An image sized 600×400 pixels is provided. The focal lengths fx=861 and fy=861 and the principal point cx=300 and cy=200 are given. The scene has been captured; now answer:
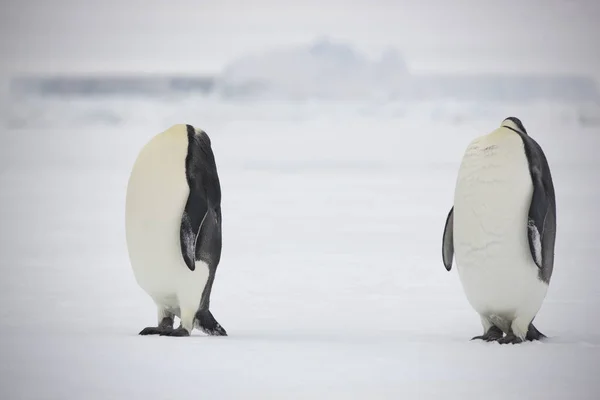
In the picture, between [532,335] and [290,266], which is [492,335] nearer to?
[532,335]

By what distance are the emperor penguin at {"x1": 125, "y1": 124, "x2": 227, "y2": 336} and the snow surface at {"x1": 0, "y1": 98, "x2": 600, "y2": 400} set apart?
0.94 feet

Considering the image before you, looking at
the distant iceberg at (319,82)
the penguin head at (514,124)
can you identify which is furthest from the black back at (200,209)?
the distant iceberg at (319,82)

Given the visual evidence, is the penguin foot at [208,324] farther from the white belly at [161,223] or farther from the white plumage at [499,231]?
the white plumage at [499,231]

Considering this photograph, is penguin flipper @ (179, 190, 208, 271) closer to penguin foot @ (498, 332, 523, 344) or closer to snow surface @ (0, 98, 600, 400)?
Answer: snow surface @ (0, 98, 600, 400)

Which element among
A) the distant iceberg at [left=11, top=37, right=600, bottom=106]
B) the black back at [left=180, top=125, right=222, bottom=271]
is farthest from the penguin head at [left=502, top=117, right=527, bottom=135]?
the distant iceberg at [left=11, top=37, right=600, bottom=106]

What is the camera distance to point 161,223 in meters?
3.89

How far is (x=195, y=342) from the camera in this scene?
11.7 feet

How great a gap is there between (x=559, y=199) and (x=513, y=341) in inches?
219

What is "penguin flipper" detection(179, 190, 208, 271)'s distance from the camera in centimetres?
381

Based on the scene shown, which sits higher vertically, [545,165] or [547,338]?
[545,165]

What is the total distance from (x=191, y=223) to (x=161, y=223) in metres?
0.15

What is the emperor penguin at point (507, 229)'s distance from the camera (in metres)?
3.79

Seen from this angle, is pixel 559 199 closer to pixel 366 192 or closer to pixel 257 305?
pixel 366 192

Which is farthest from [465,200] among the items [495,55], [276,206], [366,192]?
[495,55]
